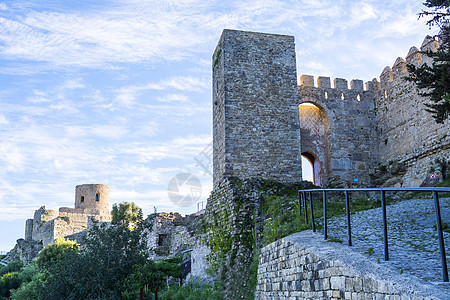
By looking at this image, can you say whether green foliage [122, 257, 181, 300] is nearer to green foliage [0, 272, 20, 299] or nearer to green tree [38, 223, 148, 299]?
green tree [38, 223, 148, 299]

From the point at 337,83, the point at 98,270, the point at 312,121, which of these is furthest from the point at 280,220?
the point at 337,83

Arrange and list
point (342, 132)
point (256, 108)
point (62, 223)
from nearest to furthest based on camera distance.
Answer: point (256, 108) → point (342, 132) → point (62, 223)

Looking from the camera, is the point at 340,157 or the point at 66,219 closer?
the point at 340,157

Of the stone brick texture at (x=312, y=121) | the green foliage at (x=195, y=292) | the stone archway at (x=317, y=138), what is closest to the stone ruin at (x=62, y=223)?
the stone archway at (x=317, y=138)

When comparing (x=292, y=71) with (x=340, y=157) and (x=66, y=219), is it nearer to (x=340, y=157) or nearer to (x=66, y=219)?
(x=340, y=157)

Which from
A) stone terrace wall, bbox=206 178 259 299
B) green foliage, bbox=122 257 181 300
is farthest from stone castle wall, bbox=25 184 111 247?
stone terrace wall, bbox=206 178 259 299

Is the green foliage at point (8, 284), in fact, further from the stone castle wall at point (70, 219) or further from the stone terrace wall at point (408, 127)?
the stone terrace wall at point (408, 127)

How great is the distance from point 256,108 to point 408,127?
19.5 ft

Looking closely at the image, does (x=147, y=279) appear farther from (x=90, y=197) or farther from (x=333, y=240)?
(x=90, y=197)

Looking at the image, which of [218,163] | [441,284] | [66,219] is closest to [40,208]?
[66,219]

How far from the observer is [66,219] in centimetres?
3114

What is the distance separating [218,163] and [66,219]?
19481mm

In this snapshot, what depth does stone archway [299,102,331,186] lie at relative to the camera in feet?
59.9

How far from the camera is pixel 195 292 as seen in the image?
1027 cm
